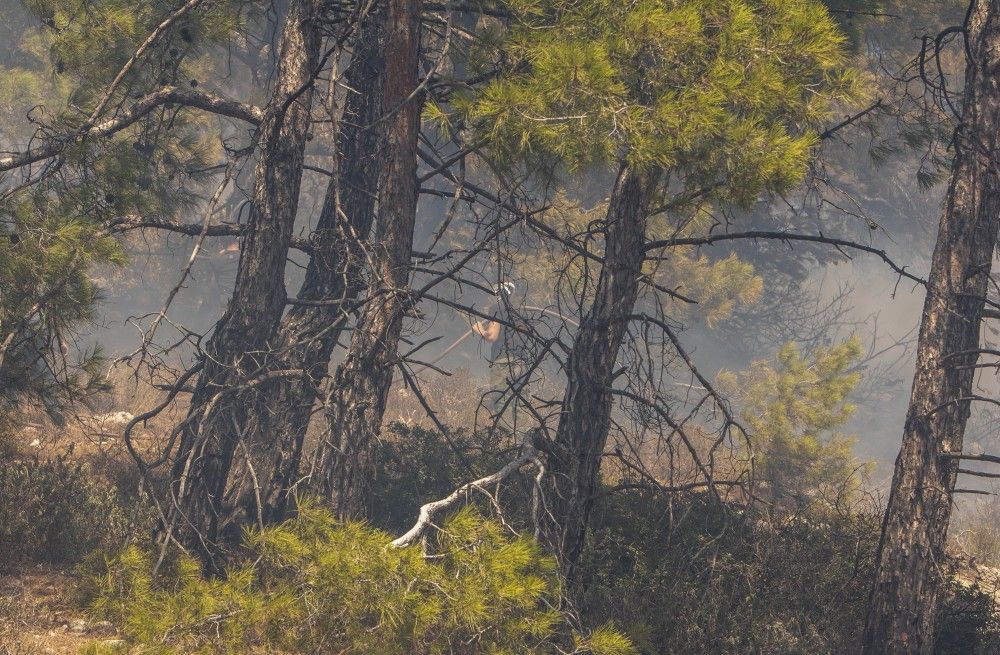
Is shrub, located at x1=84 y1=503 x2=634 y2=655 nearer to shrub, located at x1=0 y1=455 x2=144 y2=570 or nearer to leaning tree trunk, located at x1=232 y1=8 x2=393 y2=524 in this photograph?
shrub, located at x1=0 y1=455 x2=144 y2=570

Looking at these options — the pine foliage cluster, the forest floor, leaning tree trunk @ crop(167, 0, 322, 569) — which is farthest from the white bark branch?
leaning tree trunk @ crop(167, 0, 322, 569)

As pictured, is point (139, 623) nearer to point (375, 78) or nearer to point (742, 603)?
point (742, 603)

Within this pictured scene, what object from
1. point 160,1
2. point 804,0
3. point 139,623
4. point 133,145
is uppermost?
point 160,1

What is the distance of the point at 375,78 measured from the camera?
324 inches

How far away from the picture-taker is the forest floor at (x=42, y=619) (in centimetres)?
552

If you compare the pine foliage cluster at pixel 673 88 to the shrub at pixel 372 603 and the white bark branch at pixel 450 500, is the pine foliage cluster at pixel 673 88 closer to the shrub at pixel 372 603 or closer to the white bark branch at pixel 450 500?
the white bark branch at pixel 450 500

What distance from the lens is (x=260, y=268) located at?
24.2 feet

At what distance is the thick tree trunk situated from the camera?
5797 mm

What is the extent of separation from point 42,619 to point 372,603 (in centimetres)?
340

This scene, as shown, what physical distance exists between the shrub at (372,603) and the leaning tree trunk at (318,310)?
3.68 meters

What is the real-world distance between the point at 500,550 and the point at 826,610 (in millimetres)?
4127

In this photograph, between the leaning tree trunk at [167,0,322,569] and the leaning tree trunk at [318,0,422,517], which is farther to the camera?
the leaning tree trunk at [167,0,322,569]

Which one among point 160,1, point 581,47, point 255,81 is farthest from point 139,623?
point 255,81

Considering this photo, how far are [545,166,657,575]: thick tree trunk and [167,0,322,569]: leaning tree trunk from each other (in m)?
2.83
